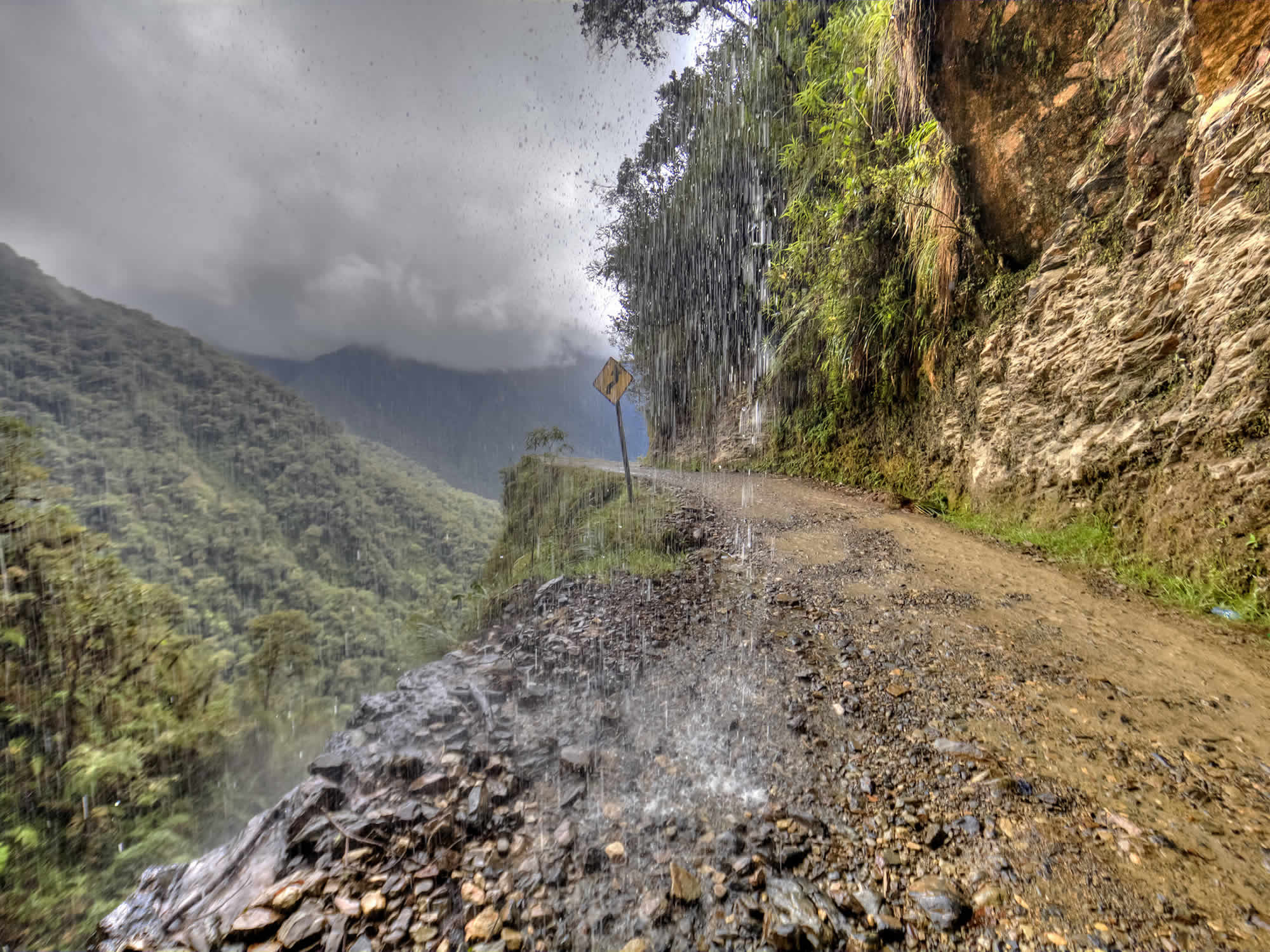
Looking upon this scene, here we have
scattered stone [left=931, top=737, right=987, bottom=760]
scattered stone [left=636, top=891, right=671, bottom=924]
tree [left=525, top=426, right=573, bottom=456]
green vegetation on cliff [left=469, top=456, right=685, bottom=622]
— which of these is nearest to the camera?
scattered stone [left=636, top=891, right=671, bottom=924]

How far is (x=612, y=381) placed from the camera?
8109 mm

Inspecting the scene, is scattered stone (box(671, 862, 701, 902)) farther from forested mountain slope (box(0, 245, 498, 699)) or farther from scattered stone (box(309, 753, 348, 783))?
forested mountain slope (box(0, 245, 498, 699))

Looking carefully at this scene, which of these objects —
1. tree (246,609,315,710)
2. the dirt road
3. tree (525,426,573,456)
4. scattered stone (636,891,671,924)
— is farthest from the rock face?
tree (246,609,315,710)

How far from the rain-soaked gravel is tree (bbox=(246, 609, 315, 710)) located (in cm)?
875

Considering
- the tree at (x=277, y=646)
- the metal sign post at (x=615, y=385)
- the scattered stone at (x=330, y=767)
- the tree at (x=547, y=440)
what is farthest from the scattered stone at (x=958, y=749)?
the tree at (x=547, y=440)

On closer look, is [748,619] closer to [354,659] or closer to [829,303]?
[829,303]

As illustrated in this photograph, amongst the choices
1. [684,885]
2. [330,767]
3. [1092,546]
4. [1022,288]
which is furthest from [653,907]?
[1022,288]

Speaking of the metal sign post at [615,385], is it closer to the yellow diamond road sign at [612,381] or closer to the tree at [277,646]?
the yellow diamond road sign at [612,381]

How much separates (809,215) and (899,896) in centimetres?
965

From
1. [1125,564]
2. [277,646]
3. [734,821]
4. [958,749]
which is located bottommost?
[277,646]

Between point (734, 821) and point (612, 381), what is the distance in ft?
22.9

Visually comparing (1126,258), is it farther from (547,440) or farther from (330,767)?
(547,440)

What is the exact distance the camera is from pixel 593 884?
1702mm

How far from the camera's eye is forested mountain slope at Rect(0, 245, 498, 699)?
26.4 metres
